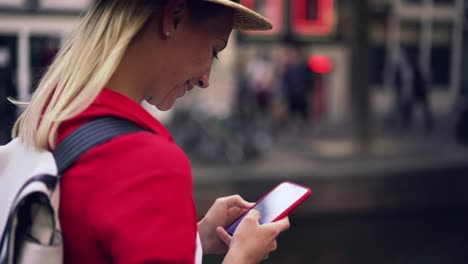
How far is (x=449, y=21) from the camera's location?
1897cm

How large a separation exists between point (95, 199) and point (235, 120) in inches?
A: 352

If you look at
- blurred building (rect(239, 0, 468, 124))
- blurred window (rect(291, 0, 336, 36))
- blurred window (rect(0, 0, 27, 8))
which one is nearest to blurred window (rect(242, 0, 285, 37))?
Result: blurred building (rect(239, 0, 468, 124))

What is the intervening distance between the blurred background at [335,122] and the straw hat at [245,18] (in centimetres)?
30

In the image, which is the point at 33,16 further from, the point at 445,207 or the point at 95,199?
the point at 95,199

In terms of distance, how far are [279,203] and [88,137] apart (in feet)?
1.66

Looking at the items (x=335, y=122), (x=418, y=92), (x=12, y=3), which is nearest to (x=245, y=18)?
(x=418, y=92)

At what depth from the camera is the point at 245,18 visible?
136 centimetres

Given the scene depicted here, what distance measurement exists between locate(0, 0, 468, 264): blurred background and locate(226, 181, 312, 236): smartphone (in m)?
0.46

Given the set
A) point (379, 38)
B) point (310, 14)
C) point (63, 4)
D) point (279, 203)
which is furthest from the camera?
point (379, 38)

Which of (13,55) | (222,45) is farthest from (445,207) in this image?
(13,55)

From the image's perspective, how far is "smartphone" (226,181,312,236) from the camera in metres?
1.36

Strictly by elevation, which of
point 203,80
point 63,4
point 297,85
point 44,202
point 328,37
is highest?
point 203,80

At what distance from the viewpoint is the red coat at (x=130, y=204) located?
1.00 metres

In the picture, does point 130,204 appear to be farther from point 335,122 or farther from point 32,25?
point 335,122
